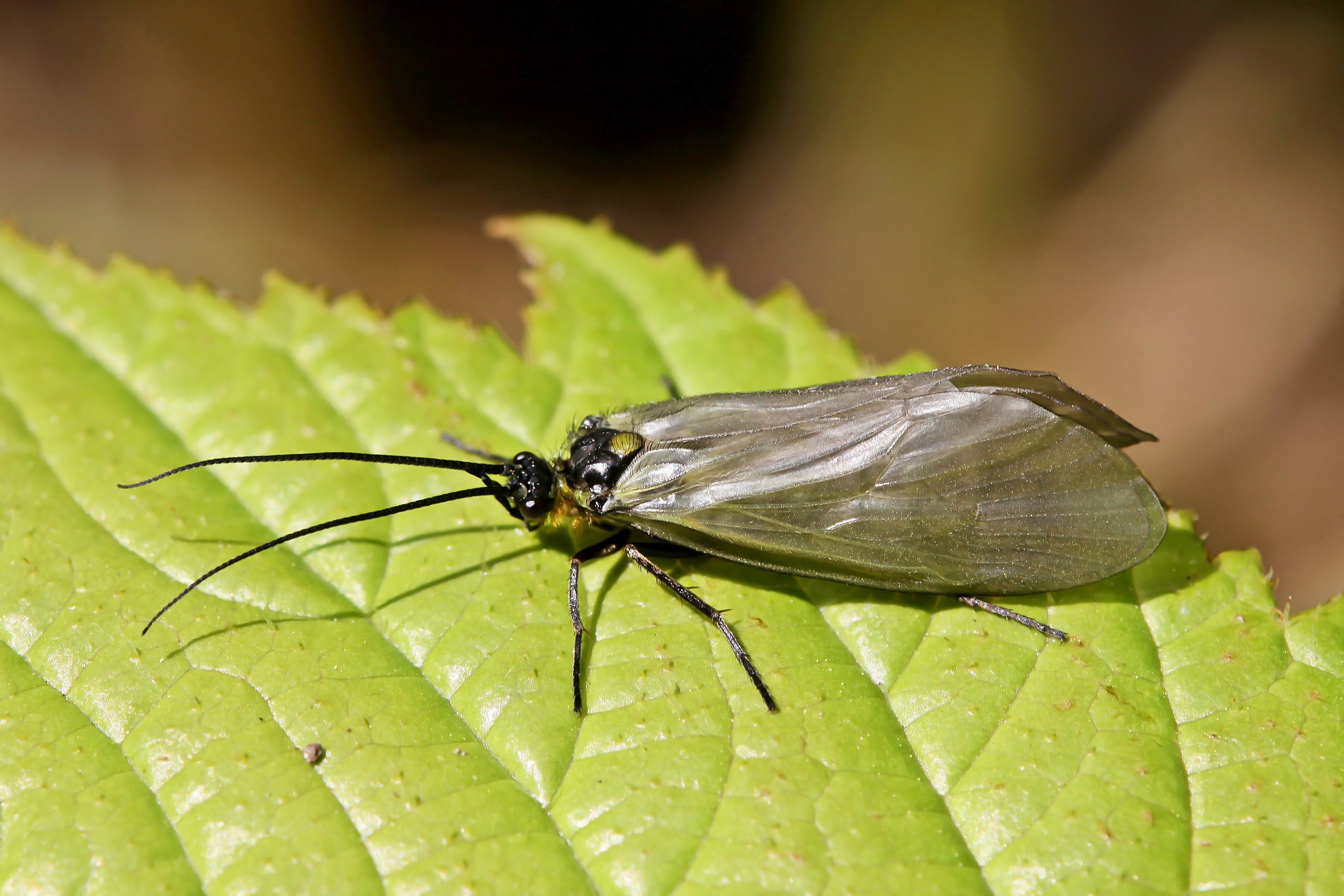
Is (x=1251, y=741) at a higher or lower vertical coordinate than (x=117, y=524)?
lower

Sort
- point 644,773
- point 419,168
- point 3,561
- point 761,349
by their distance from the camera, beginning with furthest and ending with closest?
point 419,168 < point 761,349 < point 3,561 < point 644,773

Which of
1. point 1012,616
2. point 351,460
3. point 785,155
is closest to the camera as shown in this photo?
point 1012,616

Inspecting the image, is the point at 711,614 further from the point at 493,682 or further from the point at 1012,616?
the point at 1012,616

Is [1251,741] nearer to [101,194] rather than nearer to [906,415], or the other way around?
[906,415]

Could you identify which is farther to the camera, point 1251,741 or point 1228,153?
point 1228,153

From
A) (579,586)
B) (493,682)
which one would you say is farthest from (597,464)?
(493,682)

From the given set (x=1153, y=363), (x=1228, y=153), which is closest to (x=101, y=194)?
(x=1153, y=363)
